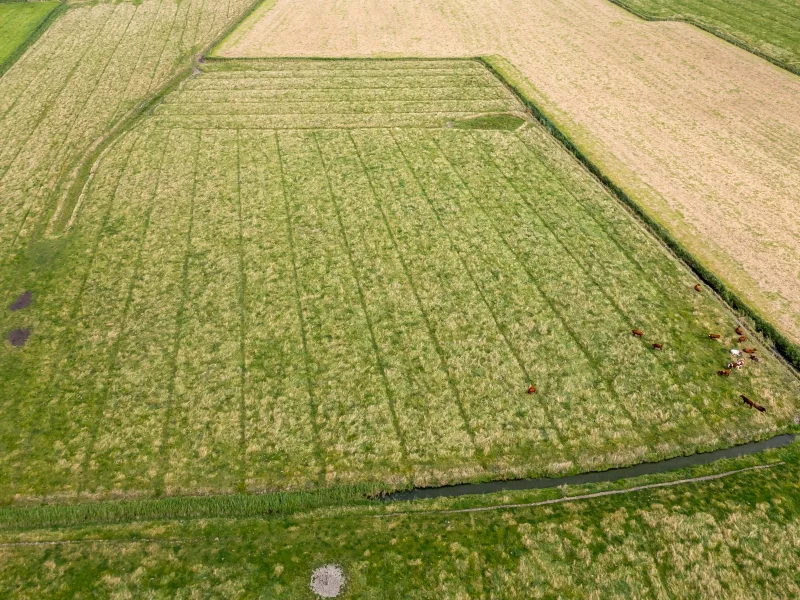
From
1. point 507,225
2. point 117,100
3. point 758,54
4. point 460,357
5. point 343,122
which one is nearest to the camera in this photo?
point 460,357

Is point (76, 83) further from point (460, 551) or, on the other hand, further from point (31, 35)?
point (460, 551)

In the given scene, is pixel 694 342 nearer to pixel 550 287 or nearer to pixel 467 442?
pixel 550 287

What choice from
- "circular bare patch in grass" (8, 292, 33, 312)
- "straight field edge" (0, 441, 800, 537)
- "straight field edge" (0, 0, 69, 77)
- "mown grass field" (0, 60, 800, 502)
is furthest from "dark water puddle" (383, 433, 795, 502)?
"straight field edge" (0, 0, 69, 77)

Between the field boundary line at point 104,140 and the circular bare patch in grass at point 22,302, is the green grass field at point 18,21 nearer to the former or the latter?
the field boundary line at point 104,140

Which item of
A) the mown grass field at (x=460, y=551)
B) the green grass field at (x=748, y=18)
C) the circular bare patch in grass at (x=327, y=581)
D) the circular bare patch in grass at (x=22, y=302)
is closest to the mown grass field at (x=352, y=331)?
the circular bare patch in grass at (x=22, y=302)

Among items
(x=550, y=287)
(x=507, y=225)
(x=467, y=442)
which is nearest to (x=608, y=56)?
(x=507, y=225)

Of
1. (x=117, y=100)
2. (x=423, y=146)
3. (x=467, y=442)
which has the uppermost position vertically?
(x=117, y=100)

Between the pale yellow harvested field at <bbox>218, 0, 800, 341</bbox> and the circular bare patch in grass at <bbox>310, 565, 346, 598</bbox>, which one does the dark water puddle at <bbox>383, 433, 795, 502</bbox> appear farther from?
the pale yellow harvested field at <bbox>218, 0, 800, 341</bbox>
